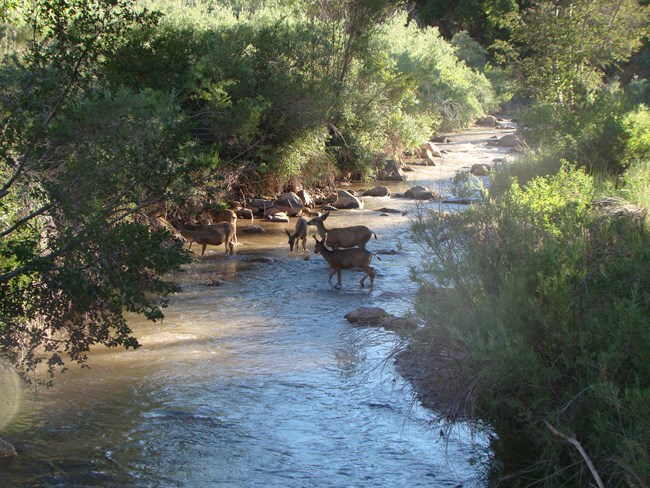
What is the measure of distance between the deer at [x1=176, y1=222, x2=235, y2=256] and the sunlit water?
3227 millimetres

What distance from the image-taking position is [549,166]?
17016 millimetres

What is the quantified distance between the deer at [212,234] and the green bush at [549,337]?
379 inches

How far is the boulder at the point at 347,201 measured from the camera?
24609 millimetres

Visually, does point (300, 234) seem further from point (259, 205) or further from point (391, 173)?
point (391, 173)

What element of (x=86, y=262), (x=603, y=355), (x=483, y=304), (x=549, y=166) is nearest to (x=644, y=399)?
(x=603, y=355)

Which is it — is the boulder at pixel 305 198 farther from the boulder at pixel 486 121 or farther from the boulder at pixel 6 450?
the boulder at pixel 486 121

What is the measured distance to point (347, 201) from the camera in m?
24.7

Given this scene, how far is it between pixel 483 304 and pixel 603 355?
4.85 ft

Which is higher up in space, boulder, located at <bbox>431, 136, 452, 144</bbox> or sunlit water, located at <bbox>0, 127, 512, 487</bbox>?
boulder, located at <bbox>431, 136, 452, 144</bbox>

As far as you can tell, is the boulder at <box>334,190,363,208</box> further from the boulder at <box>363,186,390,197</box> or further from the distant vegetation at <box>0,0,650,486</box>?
the distant vegetation at <box>0,0,650,486</box>

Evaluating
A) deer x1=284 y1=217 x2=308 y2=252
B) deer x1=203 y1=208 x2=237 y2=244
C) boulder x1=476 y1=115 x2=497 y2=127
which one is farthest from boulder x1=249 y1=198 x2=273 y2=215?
boulder x1=476 y1=115 x2=497 y2=127

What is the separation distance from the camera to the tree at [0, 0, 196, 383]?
7855mm

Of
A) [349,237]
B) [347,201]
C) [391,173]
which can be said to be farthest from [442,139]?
[349,237]

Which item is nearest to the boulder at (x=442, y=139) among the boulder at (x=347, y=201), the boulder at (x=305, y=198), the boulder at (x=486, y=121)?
the boulder at (x=486, y=121)
